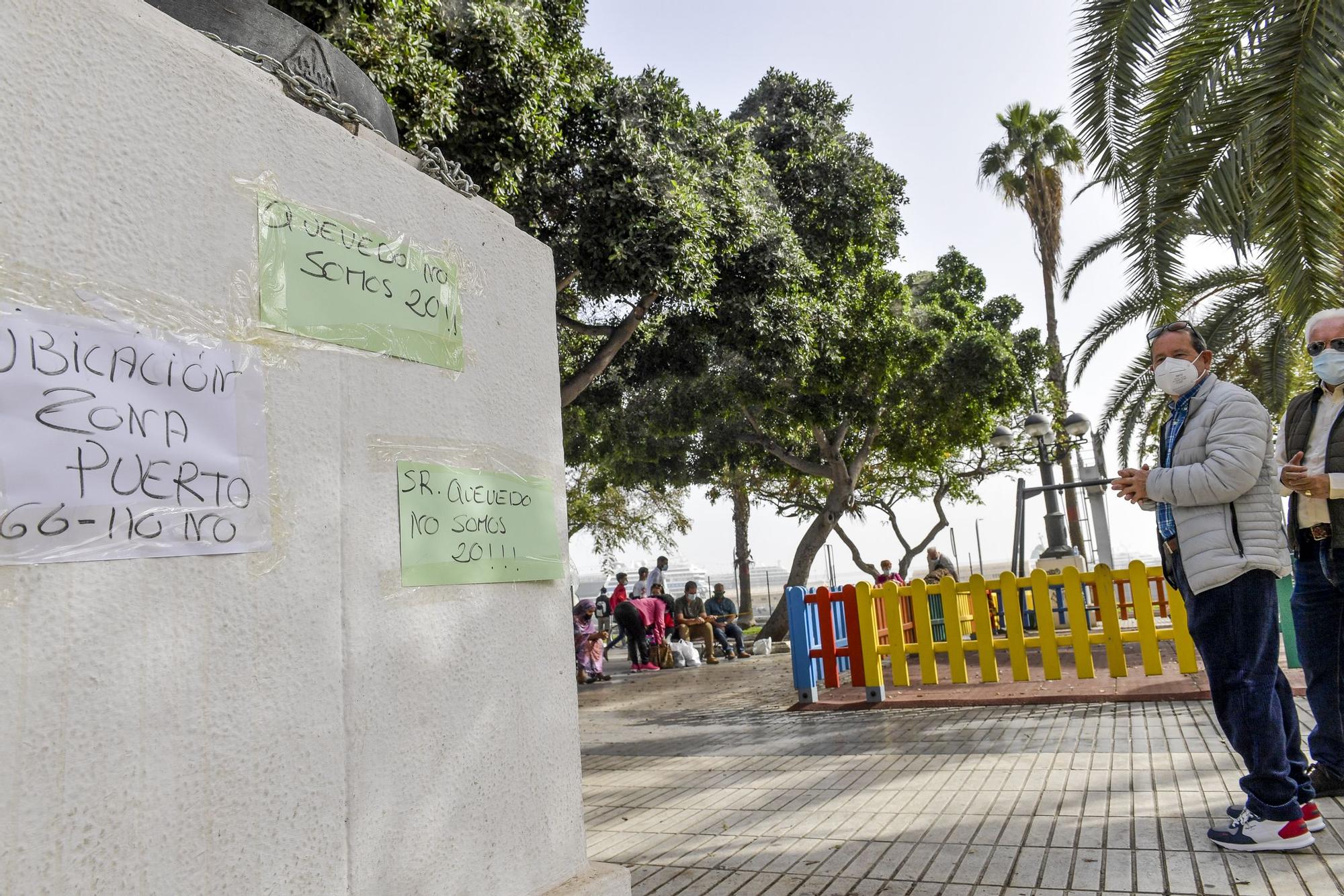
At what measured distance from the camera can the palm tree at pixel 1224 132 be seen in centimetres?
656

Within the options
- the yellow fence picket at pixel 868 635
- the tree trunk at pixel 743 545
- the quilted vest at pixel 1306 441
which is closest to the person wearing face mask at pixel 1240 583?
the quilted vest at pixel 1306 441

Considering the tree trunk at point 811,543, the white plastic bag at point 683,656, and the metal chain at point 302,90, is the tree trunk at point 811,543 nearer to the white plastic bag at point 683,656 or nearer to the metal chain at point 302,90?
the white plastic bag at point 683,656

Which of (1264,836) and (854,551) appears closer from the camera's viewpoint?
(1264,836)

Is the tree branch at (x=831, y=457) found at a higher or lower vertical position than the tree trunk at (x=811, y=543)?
higher

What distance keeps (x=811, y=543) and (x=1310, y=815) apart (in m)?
16.3

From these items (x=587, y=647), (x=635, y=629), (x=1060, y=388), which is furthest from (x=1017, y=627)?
(x=1060, y=388)

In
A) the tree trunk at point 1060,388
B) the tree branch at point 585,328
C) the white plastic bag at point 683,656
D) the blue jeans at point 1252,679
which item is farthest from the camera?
the tree trunk at point 1060,388

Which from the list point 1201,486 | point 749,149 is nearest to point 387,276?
point 1201,486

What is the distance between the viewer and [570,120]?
10.8 meters

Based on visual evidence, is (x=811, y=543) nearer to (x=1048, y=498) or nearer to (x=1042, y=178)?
(x=1048, y=498)

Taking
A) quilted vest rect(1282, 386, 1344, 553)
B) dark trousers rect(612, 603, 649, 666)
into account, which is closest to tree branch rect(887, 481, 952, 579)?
dark trousers rect(612, 603, 649, 666)

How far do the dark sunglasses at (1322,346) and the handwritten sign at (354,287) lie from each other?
3526 mm

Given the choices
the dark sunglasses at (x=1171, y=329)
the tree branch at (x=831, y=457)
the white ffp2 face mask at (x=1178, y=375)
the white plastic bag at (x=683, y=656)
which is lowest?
the white plastic bag at (x=683, y=656)

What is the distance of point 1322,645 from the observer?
11.7 feet
